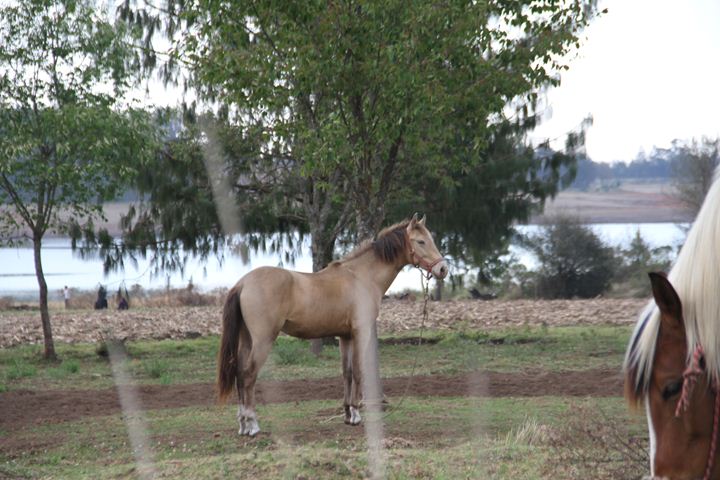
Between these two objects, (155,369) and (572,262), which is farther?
(572,262)

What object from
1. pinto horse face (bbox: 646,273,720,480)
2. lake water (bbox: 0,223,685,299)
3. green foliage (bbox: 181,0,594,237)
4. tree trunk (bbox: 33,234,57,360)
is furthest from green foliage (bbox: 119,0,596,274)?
pinto horse face (bbox: 646,273,720,480)

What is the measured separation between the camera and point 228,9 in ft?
38.7

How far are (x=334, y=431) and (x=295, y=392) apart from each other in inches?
116

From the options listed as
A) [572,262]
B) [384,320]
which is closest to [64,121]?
[384,320]

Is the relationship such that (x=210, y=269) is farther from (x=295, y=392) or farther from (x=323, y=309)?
(x=323, y=309)

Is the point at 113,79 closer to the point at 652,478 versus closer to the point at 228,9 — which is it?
the point at 228,9

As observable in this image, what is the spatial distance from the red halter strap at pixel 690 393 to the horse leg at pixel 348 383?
6.94m

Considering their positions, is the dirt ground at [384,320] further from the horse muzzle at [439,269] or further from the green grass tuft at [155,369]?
the horse muzzle at [439,269]

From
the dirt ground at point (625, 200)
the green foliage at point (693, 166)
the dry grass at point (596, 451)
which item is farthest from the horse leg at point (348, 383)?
the dirt ground at point (625, 200)

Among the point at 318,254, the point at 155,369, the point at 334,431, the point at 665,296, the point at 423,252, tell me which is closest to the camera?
the point at 665,296

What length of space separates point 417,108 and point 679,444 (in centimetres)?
799

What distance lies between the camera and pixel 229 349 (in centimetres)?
942

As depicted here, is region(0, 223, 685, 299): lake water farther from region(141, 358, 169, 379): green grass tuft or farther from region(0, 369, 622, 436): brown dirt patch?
region(0, 369, 622, 436): brown dirt patch

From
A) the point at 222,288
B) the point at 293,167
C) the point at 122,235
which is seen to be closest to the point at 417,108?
the point at 293,167
